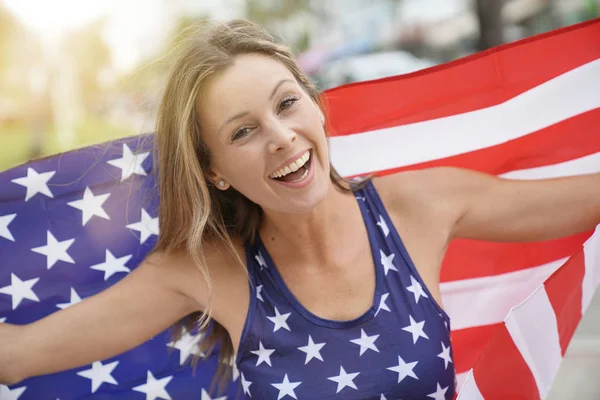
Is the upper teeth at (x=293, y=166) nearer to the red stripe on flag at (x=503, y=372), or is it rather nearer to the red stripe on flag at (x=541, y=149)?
the red stripe on flag at (x=503, y=372)

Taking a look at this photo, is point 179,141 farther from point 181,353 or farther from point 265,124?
point 181,353

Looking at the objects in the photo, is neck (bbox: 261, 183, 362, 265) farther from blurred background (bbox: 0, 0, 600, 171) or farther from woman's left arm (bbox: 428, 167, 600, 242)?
blurred background (bbox: 0, 0, 600, 171)

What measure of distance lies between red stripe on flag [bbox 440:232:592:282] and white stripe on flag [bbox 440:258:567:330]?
0.08ft

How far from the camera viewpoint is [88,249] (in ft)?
10.0

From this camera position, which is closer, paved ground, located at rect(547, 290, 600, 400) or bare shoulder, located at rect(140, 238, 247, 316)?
paved ground, located at rect(547, 290, 600, 400)

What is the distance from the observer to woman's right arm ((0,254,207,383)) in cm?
267

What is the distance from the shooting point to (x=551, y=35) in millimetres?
3033

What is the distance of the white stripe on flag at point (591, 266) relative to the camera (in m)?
2.41

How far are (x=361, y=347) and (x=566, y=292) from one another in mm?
657

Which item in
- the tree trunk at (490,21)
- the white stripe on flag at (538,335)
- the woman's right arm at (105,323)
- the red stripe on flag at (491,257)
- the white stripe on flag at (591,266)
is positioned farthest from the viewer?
the tree trunk at (490,21)

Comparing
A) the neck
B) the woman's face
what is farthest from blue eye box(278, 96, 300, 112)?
the neck

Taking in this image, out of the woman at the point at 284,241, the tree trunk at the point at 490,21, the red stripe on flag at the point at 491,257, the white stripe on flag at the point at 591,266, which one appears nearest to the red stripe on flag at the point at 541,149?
the red stripe on flag at the point at 491,257

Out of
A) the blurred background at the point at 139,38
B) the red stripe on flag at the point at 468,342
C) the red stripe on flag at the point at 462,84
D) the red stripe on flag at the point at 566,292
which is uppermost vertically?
the red stripe on flag at the point at 462,84

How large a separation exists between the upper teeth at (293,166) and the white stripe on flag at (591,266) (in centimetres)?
90
